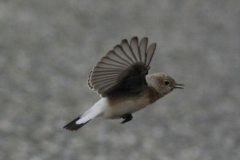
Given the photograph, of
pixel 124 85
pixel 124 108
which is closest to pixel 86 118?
pixel 124 108

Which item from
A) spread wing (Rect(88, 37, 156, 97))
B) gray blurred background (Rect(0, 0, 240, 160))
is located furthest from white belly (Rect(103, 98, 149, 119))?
gray blurred background (Rect(0, 0, 240, 160))

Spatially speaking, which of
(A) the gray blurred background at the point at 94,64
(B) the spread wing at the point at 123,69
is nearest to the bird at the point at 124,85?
(B) the spread wing at the point at 123,69

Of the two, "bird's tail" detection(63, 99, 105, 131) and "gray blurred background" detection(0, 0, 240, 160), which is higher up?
"gray blurred background" detection(0, 0, 240, 160)

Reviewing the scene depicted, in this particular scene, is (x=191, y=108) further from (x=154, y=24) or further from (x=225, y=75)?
(x=154, y=24)

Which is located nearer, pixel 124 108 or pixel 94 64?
pixel 124 108

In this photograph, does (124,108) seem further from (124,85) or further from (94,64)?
(94,64)

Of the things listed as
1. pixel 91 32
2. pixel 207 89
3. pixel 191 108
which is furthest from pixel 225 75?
pixel 91 32

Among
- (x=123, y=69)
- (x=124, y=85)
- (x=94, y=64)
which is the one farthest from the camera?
(x=94, y=64)

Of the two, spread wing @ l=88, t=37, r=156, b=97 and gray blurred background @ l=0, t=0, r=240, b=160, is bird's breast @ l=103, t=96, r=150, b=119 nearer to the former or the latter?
spread wing @ l=88, t=37, r=156, b=97
